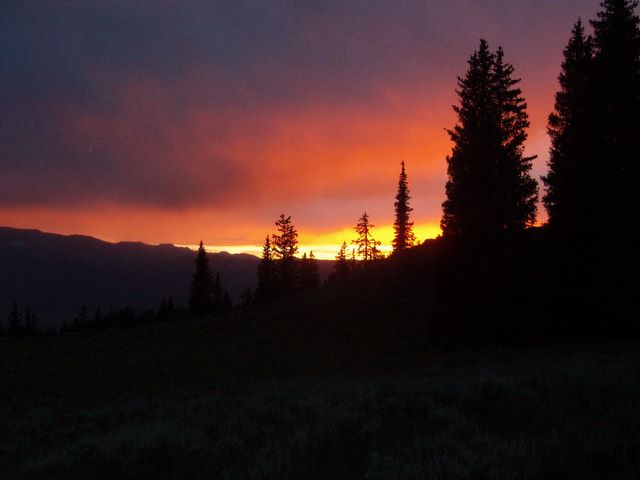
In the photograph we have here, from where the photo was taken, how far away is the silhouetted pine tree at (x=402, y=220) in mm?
64875

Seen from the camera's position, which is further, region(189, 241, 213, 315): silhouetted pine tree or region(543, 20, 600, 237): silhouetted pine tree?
region(189, 241, 213, 315): silhouetted pine tree

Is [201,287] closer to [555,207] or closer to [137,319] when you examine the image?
[137,319]

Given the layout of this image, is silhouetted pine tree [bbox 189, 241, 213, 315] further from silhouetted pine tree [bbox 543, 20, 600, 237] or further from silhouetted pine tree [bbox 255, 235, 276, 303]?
silhouetted pine tree [bbox 543, 20, 600, 237]

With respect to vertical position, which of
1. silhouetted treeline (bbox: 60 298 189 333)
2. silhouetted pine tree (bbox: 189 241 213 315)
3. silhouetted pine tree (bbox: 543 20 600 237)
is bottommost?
silhouetted treeline (bbox: 60 298 189 333)

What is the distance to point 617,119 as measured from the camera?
63.0ft

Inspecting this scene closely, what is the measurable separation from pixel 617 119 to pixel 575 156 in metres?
2.04

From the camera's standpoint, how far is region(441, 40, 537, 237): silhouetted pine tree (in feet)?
72.0

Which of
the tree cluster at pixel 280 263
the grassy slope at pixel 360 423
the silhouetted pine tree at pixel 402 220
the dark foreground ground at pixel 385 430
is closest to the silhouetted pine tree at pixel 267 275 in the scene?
the tree cluster at pixel 280 263

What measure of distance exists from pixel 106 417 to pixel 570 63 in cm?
2390

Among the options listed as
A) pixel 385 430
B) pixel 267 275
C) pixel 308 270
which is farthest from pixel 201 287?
pixel 385 430

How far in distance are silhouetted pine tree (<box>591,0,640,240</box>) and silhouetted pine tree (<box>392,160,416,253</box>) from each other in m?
45.5

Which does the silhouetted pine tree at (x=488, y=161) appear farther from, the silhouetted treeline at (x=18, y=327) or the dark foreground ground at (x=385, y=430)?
the silhouetted treeline at (x=18, y=327)

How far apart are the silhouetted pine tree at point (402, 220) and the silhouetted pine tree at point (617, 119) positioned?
45.5 m

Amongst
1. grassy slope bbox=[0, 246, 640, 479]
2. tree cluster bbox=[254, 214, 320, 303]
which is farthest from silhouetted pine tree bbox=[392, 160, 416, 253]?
grassy slope bbox=[0, 246, 640, 479]
